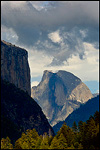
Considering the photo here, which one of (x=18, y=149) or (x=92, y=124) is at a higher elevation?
(x=92, y=124)

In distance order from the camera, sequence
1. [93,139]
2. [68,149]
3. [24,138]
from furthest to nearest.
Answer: [24,138]
[93,139]
[68,149]

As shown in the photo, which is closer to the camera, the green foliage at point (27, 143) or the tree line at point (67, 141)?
the tree line at point (67, 141)

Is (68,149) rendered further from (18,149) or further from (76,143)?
(18,149)

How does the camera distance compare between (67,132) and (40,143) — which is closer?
(40,143)

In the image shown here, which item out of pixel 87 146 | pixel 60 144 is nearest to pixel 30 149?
pixel 60 144

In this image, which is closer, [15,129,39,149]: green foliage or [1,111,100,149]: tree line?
[1,111,100,149]: tree line

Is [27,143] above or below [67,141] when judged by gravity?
below

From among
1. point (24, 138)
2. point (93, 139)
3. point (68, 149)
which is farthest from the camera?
point (24, 138)

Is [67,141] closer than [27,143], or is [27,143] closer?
[27,143]

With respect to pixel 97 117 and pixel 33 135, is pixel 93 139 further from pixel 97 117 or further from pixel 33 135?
pixel 33 135
